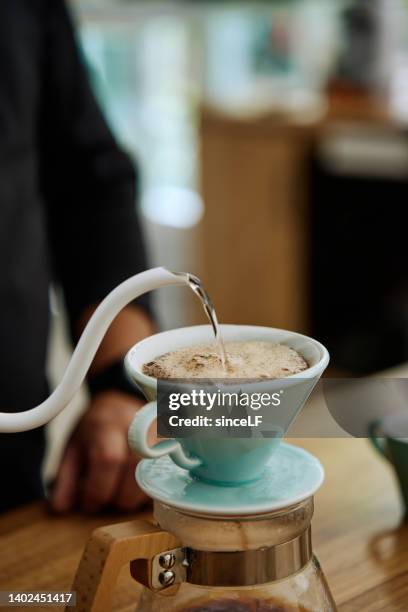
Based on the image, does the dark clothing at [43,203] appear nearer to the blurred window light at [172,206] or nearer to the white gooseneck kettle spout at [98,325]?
Answer: the white gooseneck kettle spout at [98,325]

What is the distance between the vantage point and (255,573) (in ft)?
1.91

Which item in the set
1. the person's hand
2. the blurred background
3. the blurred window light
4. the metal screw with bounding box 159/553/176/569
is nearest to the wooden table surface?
the person's hand

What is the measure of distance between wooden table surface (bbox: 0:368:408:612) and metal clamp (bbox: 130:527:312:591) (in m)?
0.12

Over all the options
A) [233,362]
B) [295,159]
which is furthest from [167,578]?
[295,159]

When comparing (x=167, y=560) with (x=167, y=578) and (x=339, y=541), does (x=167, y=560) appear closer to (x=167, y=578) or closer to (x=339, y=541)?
(x=167, y=578)

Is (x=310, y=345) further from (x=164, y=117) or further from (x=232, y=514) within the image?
(x=164, y=117)

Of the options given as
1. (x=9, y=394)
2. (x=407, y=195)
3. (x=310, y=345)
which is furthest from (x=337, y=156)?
(x=310, y=345)

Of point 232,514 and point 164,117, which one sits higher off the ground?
point 232,514

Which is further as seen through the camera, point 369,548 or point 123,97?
point 123,97

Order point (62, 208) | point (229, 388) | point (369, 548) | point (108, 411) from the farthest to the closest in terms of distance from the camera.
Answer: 1. point (62, 208)
2. point (108, 411)
3. point (369, 548)
4. point (229, 388)

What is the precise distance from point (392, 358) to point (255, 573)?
2.69 metres

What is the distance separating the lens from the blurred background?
3148 mm

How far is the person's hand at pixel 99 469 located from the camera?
2.90 feet

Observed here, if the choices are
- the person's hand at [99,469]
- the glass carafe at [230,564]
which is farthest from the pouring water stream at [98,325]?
the person's hand at [99,469]
